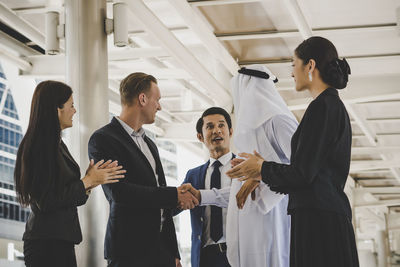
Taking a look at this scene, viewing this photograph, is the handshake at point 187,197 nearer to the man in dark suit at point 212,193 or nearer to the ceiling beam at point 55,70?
the man in dark suit at point 212,193

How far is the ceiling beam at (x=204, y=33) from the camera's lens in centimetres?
724

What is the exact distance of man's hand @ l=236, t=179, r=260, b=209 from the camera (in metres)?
3.61

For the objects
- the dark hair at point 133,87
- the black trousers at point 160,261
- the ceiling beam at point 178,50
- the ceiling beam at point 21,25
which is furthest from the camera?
the ceiling beam at point 21,25

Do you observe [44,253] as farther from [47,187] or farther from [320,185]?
[320,185]

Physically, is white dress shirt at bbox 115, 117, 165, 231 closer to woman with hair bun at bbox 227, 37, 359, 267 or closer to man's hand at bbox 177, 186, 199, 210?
man's hand at bbox 177, 186, 199, 210

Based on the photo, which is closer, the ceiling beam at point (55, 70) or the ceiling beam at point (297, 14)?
the ceiling beam at point (297, 14)

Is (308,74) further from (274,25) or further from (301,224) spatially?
(274,25)

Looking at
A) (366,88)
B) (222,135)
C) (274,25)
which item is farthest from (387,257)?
(222,135)

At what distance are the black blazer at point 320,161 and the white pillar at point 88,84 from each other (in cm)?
211

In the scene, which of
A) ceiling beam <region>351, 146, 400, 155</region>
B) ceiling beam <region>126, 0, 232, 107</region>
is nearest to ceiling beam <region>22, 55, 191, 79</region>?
ceiling beam <region>126, 0, 232, 107</region>

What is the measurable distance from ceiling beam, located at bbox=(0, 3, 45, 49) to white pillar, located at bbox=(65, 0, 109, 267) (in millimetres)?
3377

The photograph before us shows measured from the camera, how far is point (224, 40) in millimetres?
9070

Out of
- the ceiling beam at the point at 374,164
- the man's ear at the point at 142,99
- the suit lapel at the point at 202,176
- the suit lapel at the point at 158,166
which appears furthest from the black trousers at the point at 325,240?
the ceiling beam at the point at 374,164

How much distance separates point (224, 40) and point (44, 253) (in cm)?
635
